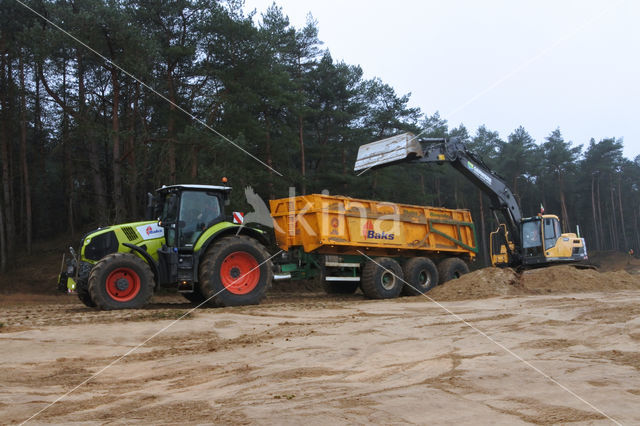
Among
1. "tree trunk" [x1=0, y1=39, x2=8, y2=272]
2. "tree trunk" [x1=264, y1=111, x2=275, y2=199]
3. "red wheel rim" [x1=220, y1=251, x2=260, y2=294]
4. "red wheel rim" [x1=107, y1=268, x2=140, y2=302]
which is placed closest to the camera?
"red wheel rim" [x1=107, y1=268, x2=140, y2=302]

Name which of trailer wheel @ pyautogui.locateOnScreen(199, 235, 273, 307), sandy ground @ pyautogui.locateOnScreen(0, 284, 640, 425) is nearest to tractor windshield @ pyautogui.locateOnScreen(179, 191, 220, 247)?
trailer wheel @ pyautogui.locateOnScreen(199, 235, 273, 307)

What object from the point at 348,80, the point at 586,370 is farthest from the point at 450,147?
the point at 348,80

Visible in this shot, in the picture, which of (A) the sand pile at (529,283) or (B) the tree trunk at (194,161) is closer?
(A) the sand pile at (529,283)

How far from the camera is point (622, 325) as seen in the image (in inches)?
303

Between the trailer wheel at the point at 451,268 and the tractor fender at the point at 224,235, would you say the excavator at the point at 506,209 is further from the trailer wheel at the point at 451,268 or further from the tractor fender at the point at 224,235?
the tractor fender at the point at 224,235

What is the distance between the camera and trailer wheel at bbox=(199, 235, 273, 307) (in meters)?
10.6

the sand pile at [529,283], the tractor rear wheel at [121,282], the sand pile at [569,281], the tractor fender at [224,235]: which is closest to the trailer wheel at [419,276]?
the sand pile at [529,283]

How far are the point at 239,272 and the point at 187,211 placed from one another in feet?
5.38

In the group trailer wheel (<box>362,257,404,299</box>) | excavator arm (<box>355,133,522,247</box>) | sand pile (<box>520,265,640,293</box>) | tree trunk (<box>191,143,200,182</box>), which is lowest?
sand pile (<box>520,265,640,293</box>)

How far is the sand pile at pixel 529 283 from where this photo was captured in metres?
13.6

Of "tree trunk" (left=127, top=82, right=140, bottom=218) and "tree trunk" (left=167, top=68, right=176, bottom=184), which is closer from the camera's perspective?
"tree trunk" (left=167, top=68, right=176, bottom=184)

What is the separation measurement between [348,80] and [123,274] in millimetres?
25093

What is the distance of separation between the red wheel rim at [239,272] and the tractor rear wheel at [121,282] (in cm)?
153

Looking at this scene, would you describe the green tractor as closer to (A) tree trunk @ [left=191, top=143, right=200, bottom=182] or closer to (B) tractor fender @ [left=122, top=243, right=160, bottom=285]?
(B) tractor fender @ [left=122, top=243, right=160, bottom=285]
